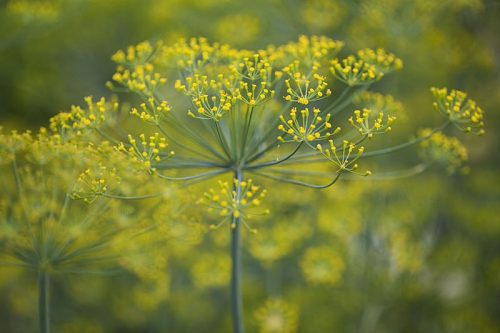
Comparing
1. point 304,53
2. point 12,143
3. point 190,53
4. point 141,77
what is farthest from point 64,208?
point 304,53

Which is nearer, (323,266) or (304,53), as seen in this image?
(304,53)

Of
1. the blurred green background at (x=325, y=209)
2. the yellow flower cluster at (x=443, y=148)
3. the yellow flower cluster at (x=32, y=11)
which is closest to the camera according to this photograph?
the yellow flower cluster at (x=443, y=148)

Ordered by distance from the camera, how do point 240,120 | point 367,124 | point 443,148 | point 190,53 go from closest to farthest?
1. point 367,124
2. point 240,120
3. point 190,53
4. point 443,148

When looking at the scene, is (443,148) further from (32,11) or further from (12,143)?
(32,11)

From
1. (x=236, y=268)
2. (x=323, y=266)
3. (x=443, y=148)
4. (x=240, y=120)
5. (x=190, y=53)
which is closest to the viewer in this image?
(x=236, y=268)

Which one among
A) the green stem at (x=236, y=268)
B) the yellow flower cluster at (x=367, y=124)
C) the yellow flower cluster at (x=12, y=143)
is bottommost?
the green stem at (x=236, y=268)

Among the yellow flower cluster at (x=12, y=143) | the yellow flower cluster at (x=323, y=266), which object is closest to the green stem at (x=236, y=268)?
the yellow flower cluster at (x=12, y=143)

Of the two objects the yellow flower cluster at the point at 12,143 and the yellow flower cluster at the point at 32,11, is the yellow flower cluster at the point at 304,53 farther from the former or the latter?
the yellow flower cluster at the point at 32,11

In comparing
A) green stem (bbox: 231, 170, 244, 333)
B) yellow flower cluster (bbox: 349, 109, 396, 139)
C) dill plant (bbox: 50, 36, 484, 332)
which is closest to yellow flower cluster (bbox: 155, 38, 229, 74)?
dill plant (bbox: 50, 36, 484, 332)

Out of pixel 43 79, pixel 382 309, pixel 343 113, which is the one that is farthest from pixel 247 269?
pixel 43 79
